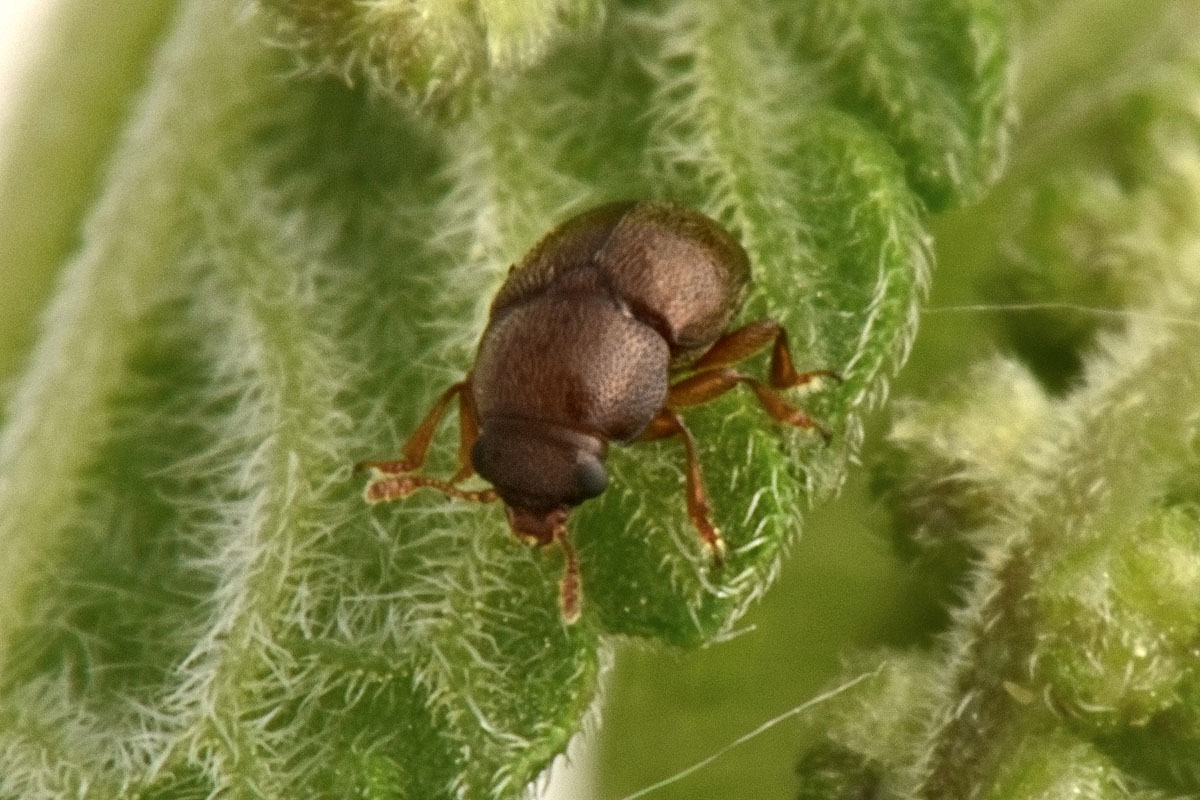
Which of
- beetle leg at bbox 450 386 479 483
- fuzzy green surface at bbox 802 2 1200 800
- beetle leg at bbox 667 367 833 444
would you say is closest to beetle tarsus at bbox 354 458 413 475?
beetle leg at bbox 450 386 479 483

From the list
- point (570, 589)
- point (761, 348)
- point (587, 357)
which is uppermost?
point (761, 348)

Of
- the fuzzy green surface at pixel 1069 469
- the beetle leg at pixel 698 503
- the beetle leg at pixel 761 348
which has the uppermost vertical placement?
the beetle leg at pixel 761 348

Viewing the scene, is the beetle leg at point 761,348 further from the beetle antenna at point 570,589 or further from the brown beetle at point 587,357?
the beetle antenna at point 570,589

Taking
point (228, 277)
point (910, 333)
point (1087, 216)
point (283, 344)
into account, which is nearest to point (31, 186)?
point (228, 277)

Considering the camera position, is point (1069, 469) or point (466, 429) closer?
point (1069, 469)

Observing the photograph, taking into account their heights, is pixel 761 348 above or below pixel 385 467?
above

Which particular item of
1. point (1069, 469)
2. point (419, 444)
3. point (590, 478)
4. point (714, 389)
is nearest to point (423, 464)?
point (419, 444)

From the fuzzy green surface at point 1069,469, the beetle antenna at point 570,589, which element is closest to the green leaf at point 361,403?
the beetle antenna at point 570,589

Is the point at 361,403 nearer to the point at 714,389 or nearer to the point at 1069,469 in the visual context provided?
the point at 714,389
